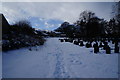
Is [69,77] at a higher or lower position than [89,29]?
lower

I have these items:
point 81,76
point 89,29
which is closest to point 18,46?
point 81,76

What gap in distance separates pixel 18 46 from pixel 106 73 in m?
8.03

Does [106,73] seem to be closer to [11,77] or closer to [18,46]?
[11,77]

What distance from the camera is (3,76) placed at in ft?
12.3

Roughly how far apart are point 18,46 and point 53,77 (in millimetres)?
6678

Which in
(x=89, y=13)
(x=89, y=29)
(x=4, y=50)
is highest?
Result: (x=89, y=13)

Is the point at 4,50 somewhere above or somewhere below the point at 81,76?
above

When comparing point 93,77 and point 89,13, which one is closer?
point 93,77

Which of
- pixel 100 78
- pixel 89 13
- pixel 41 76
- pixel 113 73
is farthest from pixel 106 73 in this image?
pixel 89 13

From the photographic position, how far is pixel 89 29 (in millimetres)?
23188

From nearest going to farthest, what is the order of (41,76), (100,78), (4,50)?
(100,78), (41,76), (4,50)

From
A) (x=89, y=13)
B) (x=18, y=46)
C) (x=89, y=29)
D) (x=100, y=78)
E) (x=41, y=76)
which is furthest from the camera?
(x=89, y=13)

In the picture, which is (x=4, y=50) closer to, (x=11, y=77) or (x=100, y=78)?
A: (x=11, y=77)

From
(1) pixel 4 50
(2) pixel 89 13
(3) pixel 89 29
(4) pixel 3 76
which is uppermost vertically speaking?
(2) pixel 89 13
